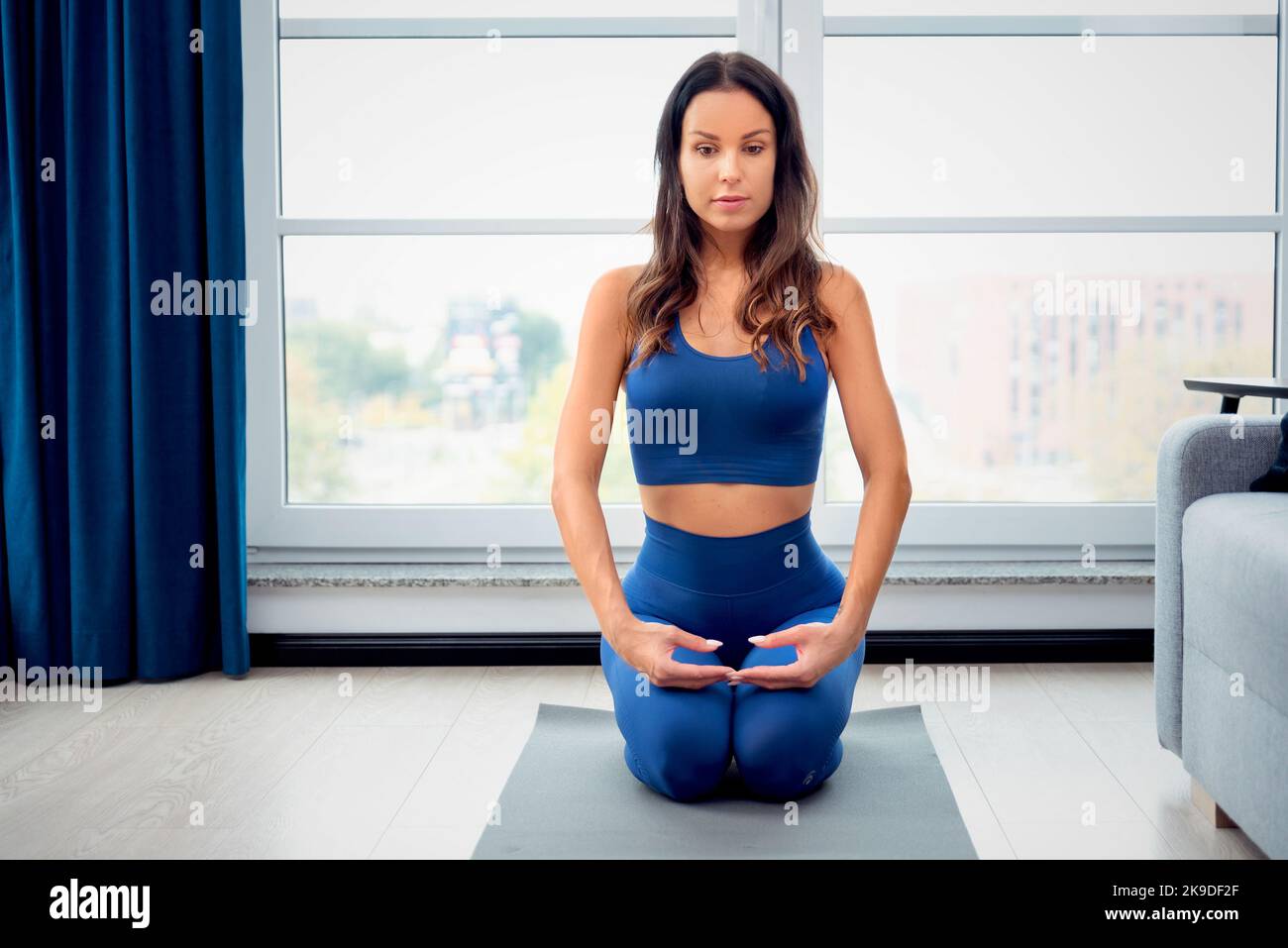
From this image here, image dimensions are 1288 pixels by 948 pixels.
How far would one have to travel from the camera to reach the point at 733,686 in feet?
5.77

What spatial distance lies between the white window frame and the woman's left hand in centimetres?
108

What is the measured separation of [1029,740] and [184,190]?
6.80ft

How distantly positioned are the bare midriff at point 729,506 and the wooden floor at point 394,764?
537 mm

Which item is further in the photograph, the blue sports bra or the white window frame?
the white window frame

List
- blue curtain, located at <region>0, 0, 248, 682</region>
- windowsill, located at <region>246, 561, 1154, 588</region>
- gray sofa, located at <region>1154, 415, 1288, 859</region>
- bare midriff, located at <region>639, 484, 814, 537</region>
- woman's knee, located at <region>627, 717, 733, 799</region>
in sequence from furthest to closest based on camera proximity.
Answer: windowsill, located at <region>246, 561, 1154, 588</region> < blue curtain, located at <region>0, 0, 248, 682</region> < bare midriff, located at <region>639, 484, 814, 537</region> < woman's knee, located at <region>627, 717, 733, 799</region> < gray sofa, located at <region>1154, 415, 1288, 859</region>

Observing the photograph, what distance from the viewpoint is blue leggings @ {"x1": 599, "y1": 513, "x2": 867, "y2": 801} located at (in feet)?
5.56

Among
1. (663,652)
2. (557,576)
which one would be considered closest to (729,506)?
(663,652)

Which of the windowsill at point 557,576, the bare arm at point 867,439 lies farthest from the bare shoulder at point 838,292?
the windowsill at point 557,576

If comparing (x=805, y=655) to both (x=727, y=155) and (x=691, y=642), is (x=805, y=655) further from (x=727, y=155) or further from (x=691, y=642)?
(x=727, y=155)

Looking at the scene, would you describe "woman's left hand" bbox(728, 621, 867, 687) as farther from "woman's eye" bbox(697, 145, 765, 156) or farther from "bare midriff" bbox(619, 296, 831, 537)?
"woman's eye" bbox(697, 145, 765, 156)

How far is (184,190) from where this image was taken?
2508 mm

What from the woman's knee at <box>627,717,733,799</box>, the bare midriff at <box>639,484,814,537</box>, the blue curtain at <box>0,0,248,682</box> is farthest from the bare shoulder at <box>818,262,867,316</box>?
the blue curtain at <box>0,0,248,682</box>

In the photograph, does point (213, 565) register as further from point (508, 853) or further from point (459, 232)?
point (508, 853)

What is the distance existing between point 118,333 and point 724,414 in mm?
1476
